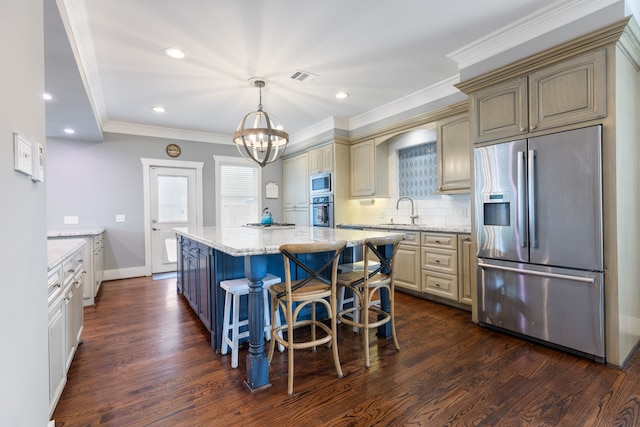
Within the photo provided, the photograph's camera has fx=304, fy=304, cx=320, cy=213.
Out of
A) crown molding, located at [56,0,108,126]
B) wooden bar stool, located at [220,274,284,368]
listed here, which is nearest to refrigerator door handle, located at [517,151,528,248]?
wooden bar stool, located at [220,274,284,368]

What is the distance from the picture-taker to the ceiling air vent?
131 inches

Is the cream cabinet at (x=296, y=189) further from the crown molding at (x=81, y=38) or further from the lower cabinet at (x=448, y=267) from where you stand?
the crown molding at (x=81, y=38)

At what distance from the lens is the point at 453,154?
3615 mm

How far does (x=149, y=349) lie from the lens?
2465mm

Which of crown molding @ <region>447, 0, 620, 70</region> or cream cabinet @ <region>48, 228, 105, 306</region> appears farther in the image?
cream cabinet @ <region>48, 228, 105, 306</region>

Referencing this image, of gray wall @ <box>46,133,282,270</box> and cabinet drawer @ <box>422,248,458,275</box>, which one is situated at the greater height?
gray wall @ <box>46,133,282,270</box>

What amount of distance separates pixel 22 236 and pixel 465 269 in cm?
345

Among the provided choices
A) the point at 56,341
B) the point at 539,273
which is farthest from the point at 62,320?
the point at 539,273

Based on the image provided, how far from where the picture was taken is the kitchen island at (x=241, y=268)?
1.89 metres

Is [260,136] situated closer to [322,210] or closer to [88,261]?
[322,210]

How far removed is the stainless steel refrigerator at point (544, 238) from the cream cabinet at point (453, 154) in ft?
Answer: 2.37

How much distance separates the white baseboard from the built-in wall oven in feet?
10.0

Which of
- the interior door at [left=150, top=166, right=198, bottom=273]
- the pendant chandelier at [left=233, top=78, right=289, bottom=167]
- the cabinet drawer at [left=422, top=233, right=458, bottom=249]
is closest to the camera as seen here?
the pendant chandelier at [left=233, top=78, right=289, bottom=167]

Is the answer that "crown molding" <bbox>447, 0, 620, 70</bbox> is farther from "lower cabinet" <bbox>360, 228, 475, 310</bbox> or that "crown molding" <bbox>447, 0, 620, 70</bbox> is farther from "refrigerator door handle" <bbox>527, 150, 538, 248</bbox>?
"lower cabinet" <bbox>360, 228, 475, 310</bbox>
